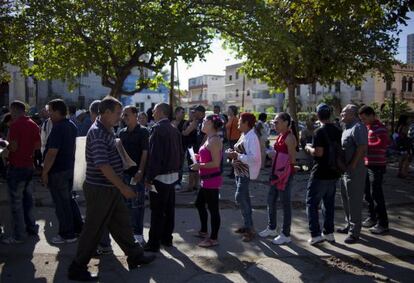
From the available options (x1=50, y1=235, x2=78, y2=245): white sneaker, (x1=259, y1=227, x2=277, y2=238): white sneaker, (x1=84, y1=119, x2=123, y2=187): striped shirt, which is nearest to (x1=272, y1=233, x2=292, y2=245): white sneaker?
(x1=259, y1=227, x2=277, y2=238): white sneaker

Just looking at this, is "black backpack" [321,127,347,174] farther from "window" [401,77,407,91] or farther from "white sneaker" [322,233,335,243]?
"window" [401,77,407,91]

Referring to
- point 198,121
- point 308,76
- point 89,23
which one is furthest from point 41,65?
point 308,76

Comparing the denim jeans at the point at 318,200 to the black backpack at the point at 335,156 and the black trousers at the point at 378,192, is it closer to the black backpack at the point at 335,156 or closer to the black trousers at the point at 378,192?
the black backpack at the point at 335,156

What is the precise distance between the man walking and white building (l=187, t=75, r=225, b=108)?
267ft

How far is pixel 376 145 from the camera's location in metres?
6.69

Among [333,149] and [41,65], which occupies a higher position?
[41,65]

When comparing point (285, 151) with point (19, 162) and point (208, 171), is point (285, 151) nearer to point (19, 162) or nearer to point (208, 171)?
point (208, 171)

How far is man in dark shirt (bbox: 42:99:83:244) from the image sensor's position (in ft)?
18.1

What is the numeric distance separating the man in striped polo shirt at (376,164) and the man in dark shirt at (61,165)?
13.9 feet

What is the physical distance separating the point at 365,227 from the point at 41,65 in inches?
492

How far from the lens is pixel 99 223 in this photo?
180 inches

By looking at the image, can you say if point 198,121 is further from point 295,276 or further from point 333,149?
point 295,276

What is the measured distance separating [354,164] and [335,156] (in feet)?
1.19

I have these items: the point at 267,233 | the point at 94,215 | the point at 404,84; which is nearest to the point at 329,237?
the point at 267,233
